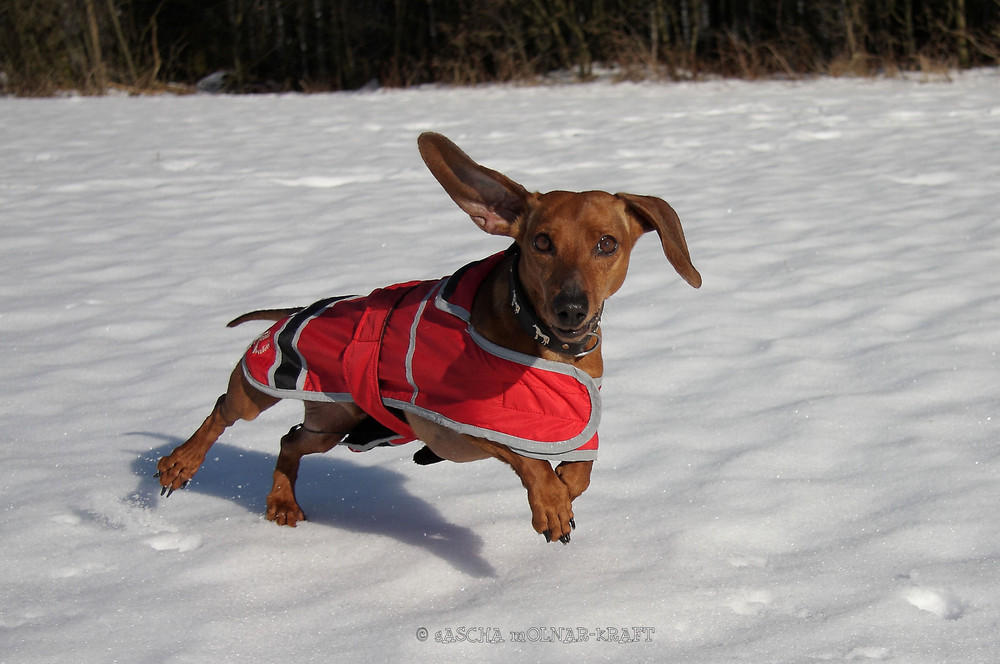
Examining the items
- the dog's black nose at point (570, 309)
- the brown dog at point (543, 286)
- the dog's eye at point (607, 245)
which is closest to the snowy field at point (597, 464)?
the brown dog at point (543, 286)

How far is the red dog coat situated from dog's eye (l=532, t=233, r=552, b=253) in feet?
0.85

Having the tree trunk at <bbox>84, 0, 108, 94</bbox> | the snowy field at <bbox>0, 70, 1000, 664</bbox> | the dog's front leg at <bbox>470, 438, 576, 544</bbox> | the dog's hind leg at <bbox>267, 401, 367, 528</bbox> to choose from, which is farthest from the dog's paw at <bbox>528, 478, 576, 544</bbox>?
the tree trunk at <bbox>84, 0, 108, 94</bbox>

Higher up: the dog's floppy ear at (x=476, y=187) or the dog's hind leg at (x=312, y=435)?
the dog's floppy ear at (x=476, y=187)

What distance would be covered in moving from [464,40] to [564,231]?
17751 mm

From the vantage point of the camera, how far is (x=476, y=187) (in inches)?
104

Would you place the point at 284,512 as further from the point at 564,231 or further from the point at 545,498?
the point at 564,231

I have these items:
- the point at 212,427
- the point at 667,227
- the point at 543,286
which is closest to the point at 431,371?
the point at 543,286

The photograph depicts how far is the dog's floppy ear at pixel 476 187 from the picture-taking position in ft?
8.43

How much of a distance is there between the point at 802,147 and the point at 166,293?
18.4 feet

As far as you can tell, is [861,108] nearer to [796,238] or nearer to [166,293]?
[796,238]

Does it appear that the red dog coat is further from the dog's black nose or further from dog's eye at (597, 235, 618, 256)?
dog's eye at (597, 235, 618, 256)

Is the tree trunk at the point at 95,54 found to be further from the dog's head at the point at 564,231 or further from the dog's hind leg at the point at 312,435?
the dog's head at the point at 564,231

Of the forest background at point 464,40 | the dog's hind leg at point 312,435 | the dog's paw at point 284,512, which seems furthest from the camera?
the forest background at point 464,40

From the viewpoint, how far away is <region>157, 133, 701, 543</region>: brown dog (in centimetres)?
241
